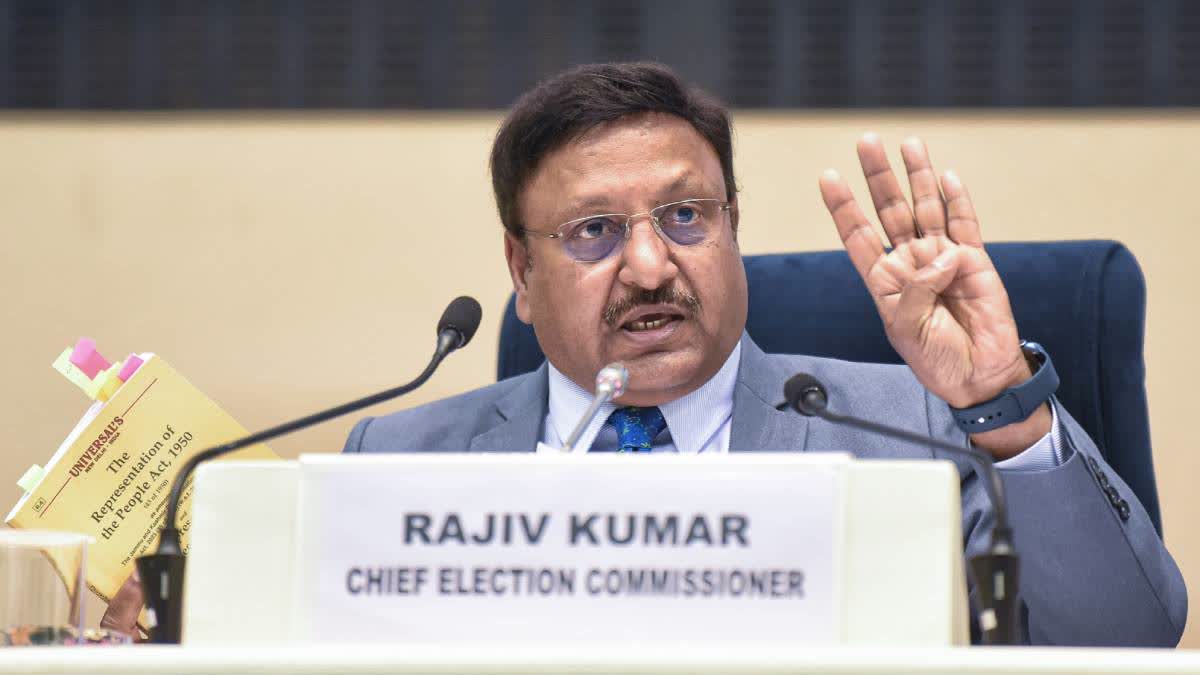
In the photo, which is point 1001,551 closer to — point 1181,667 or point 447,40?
point 1181,667

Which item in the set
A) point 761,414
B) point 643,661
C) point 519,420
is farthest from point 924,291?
point 643,661

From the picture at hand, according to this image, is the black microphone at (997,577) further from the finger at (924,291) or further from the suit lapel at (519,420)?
the suit lapel at (519,420)

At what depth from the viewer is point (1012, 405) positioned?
5.10 ft

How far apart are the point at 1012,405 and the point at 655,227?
574mm

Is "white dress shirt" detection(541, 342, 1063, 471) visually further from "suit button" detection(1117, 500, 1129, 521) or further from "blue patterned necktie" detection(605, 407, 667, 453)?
"suit button" detection(1117, 500, 1129, 521)

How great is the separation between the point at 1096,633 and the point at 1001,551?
21.4 inches

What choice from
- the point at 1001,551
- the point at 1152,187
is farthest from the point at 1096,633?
the point at 1152,187

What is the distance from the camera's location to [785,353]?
7.14 feet

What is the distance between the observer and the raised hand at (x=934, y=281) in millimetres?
1580

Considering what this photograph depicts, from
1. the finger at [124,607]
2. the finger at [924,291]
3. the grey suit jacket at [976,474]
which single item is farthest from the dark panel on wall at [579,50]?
the finger at [124,607]

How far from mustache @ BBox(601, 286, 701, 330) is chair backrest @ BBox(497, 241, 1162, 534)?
26 centimetres

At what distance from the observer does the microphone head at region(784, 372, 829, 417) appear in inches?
50.9

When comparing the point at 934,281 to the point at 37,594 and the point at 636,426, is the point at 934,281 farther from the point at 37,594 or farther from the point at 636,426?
the point at 37,594

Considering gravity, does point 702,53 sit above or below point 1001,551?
above
